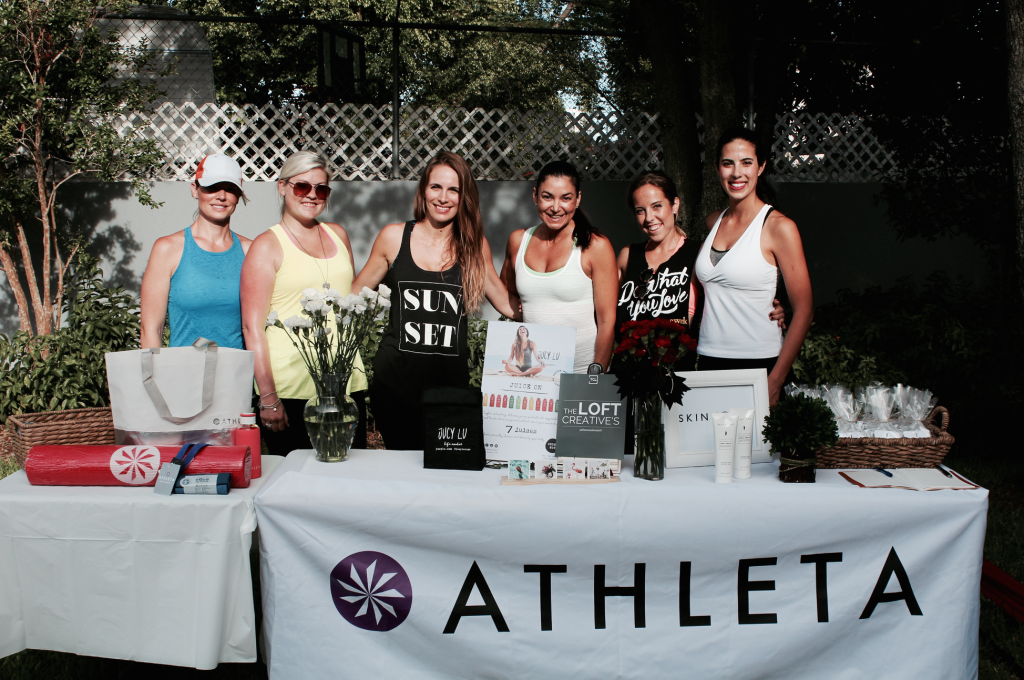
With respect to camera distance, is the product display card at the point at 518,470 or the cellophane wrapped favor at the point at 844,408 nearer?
the product display card at the point at 518,470

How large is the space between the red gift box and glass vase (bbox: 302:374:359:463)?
0.67ft

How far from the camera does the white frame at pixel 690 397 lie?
6.59 feet

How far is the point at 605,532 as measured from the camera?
185 centimetres

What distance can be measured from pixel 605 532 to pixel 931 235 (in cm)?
453

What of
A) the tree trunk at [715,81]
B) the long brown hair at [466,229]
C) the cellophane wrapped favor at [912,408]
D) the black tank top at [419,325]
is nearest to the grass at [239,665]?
the cellophane wrapped favor at [912,408]

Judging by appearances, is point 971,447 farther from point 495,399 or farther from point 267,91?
point 267,91

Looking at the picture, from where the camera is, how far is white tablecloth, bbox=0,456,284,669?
1821 millimetres

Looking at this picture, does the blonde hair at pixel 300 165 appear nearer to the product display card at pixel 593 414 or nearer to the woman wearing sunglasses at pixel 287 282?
the woman wearing sunglasses at pixel 287 282

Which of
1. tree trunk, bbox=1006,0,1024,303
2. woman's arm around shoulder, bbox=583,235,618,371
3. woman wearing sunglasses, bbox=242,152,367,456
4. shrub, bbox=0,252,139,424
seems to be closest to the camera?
woman wearing sunglasses, bbox=242,152,367,456

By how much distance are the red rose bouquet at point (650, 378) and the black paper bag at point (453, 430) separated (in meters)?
0.40

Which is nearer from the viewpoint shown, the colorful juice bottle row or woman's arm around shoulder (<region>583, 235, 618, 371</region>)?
the colorful juice bottle row

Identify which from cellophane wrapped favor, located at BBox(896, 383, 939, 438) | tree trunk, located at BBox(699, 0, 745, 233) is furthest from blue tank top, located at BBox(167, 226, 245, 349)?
tree trunk, located at BBox(699, 0, 745, 233)

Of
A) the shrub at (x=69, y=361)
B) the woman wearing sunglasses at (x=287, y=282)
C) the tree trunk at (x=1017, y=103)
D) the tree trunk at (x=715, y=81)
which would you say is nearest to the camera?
the woman wearing sunglasses at (x=287, y=282)

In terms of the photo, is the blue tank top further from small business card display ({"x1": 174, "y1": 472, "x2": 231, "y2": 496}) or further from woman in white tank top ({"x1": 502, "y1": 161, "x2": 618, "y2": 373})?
woman in white tank top ({"x1": 502, "y1": 161, "x2": 618, "y2": 373})
